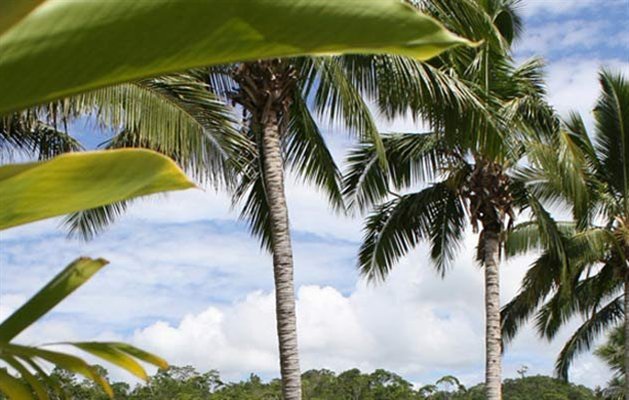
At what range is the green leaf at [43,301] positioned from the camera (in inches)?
26.0

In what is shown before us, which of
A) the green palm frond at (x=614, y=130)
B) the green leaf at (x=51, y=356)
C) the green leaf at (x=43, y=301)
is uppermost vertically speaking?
the green palm frond at (x=614, y=130)

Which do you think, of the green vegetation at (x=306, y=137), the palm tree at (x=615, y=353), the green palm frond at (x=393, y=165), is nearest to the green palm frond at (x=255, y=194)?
the green vegetation at (x=306, y=137)

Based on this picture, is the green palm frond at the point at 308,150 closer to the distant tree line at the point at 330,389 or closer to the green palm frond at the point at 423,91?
the green palm frond at the point at 423,91

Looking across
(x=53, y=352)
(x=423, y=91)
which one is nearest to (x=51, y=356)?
(x=53, y=352)

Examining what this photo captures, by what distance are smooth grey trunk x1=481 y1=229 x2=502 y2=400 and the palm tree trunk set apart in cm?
524

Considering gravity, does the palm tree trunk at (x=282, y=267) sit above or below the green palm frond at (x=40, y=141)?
below

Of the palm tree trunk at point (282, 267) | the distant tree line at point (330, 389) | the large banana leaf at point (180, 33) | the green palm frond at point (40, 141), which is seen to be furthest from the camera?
the distant tree line at point (330, 389)

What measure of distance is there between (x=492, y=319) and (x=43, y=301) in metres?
11.5

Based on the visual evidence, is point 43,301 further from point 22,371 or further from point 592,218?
point 592,218

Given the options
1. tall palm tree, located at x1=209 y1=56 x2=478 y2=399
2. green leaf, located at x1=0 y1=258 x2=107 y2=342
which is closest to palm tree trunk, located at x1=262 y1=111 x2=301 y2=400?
tall palm tree, located at x1=209 y1=56 x2=478 y2=399

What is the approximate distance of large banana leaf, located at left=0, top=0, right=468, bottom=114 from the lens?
0.48 meters

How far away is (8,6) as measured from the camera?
493 mm

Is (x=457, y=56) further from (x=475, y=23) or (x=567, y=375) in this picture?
(x=567, y=375)

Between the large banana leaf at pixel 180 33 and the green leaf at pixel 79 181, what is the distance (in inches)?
2.1
